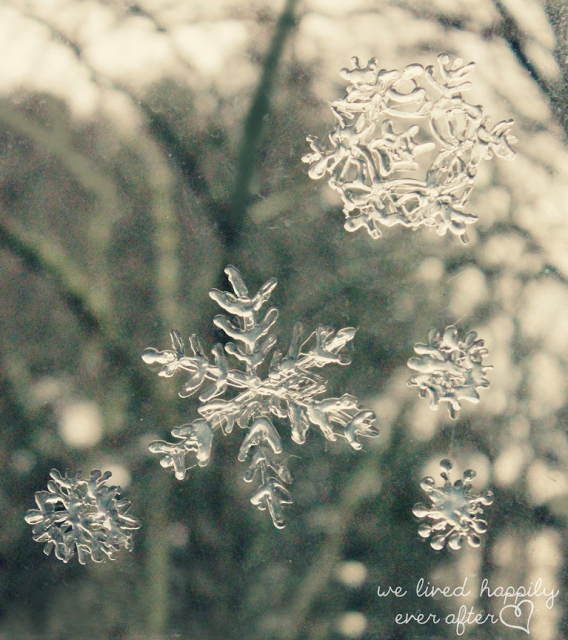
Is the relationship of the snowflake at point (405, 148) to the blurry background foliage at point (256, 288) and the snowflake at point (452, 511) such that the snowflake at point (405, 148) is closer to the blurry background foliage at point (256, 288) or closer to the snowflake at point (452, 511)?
the blurry background foliage at point (256, 288)

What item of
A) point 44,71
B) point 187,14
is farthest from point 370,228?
point 44,71

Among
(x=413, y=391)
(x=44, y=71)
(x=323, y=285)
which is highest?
(x=44, y=71)

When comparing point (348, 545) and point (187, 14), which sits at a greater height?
point (187, 14)

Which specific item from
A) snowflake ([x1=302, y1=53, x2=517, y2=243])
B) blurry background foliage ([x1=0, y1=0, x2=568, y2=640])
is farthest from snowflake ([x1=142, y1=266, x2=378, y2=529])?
snowflake ([x1=302, y1=53, x2=517, y2=243])

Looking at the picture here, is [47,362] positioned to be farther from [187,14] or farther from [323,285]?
[187,14]

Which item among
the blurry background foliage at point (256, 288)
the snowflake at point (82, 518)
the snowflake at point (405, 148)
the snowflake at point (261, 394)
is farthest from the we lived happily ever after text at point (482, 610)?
the snowflake at point (405, 148)

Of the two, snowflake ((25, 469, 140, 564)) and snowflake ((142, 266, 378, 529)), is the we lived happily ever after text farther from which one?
snowflake ((25, 469, 140, 564))
